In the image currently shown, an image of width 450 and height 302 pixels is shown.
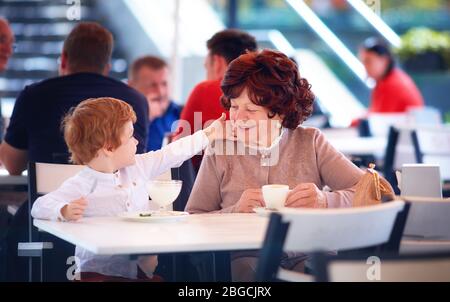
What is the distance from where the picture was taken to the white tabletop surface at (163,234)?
2455 millimetres

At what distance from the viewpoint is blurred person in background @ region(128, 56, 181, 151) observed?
5520 mm

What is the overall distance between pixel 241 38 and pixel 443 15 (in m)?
9.29

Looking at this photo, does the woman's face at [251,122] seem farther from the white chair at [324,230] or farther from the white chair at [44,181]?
the white chair at [324,230]

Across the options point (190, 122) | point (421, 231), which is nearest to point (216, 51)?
point (190, 122)

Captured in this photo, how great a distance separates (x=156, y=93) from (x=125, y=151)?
7.97 feet

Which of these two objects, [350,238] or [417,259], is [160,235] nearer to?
[350,238]

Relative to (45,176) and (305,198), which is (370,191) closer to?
(305,198)

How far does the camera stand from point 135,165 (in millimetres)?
3246

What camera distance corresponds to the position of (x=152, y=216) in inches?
116

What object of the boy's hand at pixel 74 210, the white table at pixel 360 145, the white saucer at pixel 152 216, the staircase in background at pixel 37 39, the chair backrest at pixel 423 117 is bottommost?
the white saucer at pixel 152 216

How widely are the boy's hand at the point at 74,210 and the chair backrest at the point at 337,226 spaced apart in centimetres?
Answer: 72
